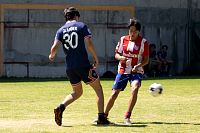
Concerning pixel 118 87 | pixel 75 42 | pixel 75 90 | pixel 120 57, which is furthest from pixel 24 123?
pixel 120 57

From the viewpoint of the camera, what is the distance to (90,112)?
14.2 m

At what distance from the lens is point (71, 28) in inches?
464

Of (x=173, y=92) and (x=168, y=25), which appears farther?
(x=168, y=25)

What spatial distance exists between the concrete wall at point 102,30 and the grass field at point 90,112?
856cm

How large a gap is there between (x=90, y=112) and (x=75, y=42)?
9.16ft

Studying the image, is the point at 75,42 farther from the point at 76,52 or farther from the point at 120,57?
the point at 120,57

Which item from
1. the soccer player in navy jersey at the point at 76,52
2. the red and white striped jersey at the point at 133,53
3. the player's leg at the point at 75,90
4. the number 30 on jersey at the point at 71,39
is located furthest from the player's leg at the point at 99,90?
the red and white striped jersey at the point at 133,53

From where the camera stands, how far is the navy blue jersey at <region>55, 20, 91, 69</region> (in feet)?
38.6

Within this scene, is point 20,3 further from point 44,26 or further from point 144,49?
point 144,49

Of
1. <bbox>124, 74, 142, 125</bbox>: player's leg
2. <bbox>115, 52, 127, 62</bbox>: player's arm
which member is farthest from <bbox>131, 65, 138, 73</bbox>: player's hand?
<bbox>115, 52, 127, 62</bbox>: player's arm

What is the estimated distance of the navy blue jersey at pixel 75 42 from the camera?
11.8 meters

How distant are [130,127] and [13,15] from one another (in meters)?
18.7

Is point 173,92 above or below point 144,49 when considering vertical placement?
below

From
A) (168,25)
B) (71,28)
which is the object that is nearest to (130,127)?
(71,28)
